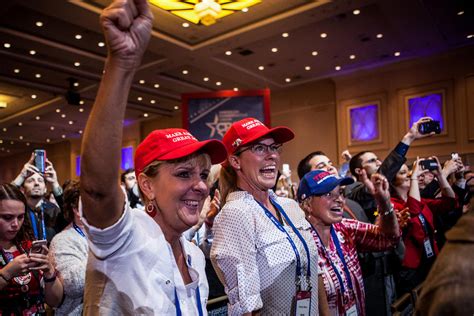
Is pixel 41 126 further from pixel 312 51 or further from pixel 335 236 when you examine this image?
pixel 335 236

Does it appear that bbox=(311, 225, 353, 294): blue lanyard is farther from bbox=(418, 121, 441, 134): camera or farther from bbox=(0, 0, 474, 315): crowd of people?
bbox=(418, 121, 441, 134): camera

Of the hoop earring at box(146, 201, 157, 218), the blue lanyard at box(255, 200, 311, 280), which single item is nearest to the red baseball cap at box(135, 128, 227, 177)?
the hoop earring at box(146, 201, 157, 218)

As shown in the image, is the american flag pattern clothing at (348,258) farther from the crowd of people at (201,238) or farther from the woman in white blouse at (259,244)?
the woman in white blouse at (259,244)

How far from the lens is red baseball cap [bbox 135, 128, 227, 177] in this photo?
4.36 ft

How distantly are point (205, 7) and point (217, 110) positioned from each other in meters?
3.75

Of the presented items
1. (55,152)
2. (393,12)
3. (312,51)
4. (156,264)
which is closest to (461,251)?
(156,264)

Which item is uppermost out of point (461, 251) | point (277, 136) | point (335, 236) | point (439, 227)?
point (277, 136)

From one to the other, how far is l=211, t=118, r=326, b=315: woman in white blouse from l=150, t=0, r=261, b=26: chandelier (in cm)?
629

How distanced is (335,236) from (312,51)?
880 cm

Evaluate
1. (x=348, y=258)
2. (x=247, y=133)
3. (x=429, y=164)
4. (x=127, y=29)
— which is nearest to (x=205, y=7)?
(x=429, y=164)

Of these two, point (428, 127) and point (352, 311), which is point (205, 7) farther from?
point (352, 311)

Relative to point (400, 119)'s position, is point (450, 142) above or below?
below

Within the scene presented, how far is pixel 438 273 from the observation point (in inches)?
29.6

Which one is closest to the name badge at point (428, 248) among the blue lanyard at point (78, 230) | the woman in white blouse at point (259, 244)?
the woman in white blouse at point (259, 244)
